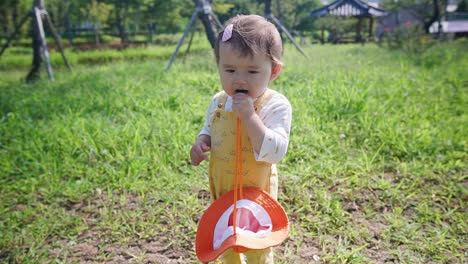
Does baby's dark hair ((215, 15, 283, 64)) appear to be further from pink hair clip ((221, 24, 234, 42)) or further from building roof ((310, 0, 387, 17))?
building roof ((310, 0, 387, 17))

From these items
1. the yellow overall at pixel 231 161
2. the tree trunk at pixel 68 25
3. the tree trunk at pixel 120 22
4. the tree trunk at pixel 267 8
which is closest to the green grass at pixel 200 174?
the yellow overall at pixel 231 161

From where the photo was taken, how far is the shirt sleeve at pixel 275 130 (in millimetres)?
1271

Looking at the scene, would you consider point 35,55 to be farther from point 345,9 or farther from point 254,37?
point 254,37

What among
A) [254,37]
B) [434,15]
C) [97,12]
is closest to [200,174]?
[254,37]

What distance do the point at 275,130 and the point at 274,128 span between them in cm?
1

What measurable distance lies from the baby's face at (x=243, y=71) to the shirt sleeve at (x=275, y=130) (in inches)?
4.2

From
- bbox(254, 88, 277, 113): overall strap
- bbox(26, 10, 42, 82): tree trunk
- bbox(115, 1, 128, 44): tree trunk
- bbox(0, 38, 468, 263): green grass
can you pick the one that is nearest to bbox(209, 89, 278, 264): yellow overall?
bbox(254, 88, 277, 113): overall strap

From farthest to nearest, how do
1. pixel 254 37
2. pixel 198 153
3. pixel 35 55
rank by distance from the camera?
pixel 35 55 < pixel 198 153 < pixel 254 37

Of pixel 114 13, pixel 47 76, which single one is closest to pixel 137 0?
pixel 114 13

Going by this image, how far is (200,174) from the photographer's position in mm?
2779

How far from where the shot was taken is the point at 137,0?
33.3 ft

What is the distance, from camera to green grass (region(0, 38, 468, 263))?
209 cm

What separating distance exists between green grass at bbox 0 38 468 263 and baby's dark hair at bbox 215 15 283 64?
1136 mm

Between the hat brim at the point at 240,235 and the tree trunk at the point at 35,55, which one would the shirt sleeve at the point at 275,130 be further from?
the tree trunk at the point at 35,55
